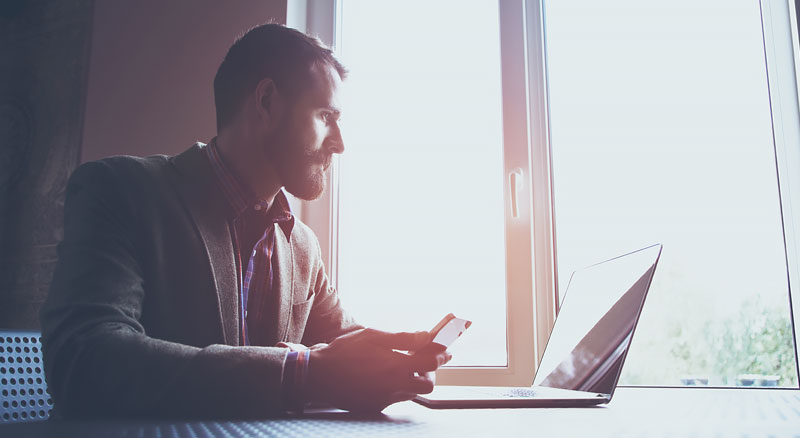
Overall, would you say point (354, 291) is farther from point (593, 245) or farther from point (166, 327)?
point (166, 327)

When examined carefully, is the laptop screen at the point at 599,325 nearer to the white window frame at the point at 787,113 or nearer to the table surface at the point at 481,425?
the table surface at the point at 481,425

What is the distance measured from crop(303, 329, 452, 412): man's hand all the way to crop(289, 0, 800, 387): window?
0.99m

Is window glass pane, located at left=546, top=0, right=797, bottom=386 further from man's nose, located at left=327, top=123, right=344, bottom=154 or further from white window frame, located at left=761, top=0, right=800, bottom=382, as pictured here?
man's nose, located at left=327, top=123, right=344, bottom=154

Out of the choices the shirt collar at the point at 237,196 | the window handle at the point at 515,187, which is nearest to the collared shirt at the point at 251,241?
the shirt collar at the point at 237,196

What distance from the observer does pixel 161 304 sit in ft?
3.33

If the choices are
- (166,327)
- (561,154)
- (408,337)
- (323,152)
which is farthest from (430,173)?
(408,337)

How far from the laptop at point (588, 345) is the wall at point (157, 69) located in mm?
1288

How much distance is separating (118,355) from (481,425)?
0.47 metres

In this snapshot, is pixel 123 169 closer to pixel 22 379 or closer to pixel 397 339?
pixel 22 379

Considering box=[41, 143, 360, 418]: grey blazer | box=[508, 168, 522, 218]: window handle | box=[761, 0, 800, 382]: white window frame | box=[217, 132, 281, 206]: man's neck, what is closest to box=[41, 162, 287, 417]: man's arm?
box=[41, 143, 360, 418]: grey blazer

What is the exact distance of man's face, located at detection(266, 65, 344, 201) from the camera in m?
1.35

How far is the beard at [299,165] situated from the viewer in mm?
1346

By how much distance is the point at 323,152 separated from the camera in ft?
4.59

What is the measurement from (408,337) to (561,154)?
117 centimetres
